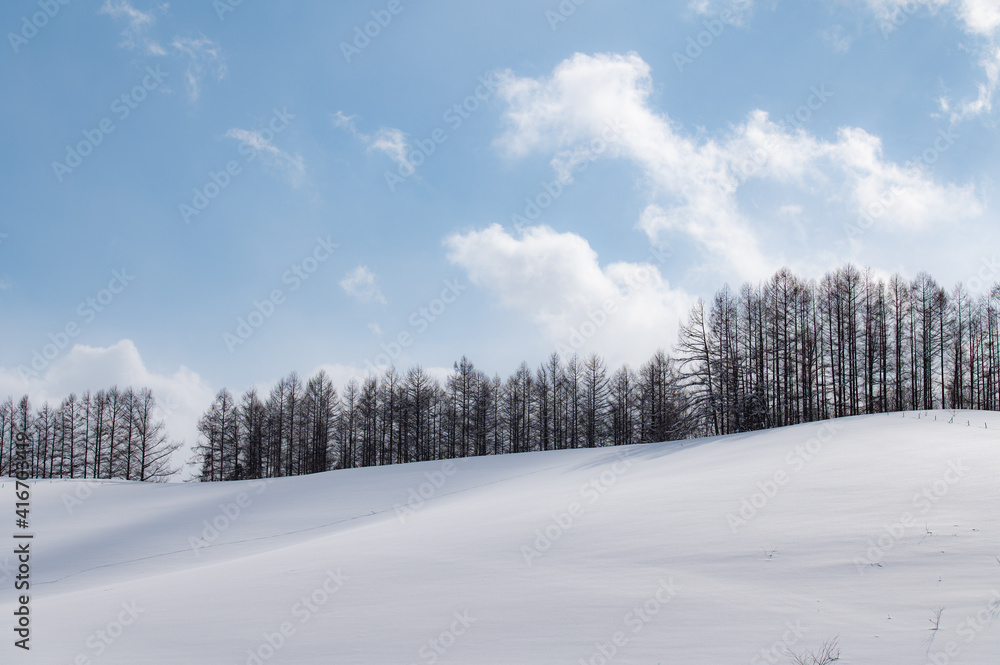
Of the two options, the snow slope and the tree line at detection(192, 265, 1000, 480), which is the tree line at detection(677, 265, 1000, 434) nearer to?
Result: the tree line at detection(192, 265, 1000, 480)

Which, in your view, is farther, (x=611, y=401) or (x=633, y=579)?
(x=611, y=401)

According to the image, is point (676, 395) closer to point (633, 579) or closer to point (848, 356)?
point (848, 356)

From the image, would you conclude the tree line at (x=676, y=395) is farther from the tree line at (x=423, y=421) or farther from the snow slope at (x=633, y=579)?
the snow slope at (x=633, y=579)

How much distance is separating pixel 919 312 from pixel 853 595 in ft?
121

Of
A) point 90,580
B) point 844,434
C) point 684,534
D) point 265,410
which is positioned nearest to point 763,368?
point 844,434

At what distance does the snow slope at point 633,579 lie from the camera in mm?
5164

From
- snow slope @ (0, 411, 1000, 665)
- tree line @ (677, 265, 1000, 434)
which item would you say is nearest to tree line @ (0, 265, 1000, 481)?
tree line @ (677, 265, 1000, 434)

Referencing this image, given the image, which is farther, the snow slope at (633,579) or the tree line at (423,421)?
the tree line at (423,421)

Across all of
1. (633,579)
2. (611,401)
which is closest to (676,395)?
(611,401)

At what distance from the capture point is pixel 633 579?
6688 millimetres

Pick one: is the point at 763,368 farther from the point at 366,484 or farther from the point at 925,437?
the point at 366,484

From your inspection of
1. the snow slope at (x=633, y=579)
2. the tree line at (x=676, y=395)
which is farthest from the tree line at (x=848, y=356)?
the snow slope at (x=633, y=579)

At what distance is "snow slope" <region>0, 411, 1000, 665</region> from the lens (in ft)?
16.9

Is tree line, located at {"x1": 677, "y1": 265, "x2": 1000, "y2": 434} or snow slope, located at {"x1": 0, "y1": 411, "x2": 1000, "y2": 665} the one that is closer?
snow slope, located at {"x1": 0, "y1": 411, "x2": 1000, "y2": 665}
